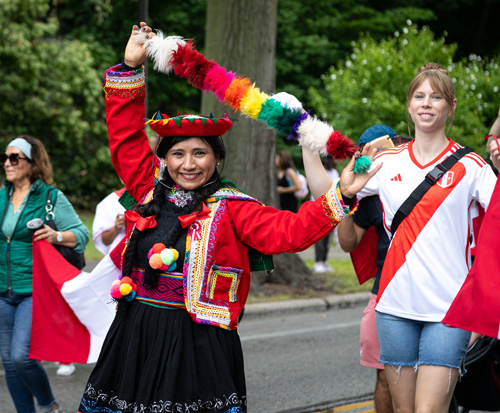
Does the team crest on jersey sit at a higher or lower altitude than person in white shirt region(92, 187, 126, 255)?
higher

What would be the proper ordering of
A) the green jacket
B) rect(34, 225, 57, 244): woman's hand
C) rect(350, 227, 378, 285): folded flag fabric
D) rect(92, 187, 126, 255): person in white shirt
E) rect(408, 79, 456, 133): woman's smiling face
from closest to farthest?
1. rect(408, 79, 456, 133): woman's smiling face
2. rect(350, 227, 378, 285): folded flag fabric
3. the green jacket
4. rect(34, 225, 57, 244): woman's hand
5. rect(92, 187, 126, 255): person in white shirt

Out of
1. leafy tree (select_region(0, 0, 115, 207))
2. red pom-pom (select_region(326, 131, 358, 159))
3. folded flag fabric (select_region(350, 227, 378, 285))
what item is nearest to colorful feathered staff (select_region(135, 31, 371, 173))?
red pom-pom (select_region(326, 131, 358, 159))

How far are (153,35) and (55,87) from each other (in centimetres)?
1490

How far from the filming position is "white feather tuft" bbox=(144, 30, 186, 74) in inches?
118

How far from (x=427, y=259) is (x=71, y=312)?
2.54m

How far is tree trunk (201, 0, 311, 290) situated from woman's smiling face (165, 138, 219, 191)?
5.24 m

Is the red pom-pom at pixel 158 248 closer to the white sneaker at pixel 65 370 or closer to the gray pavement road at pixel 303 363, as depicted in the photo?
the gray pavement road at pixel 303 363

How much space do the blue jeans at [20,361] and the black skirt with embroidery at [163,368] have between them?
4.72ft

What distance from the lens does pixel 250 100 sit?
287cm

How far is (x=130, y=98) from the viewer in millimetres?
3201

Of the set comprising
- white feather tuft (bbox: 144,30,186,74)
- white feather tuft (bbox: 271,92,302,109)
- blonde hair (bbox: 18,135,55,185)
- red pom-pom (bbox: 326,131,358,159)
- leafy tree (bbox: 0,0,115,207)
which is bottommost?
blonde hair (bbox: 18,135,55,185)

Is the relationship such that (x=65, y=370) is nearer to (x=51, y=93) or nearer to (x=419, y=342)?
(x=419, y=342)

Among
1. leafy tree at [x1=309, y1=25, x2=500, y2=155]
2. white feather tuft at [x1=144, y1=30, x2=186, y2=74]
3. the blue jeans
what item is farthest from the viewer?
leafy tree at [x1=309, y1=25, x2=500, y2=155]

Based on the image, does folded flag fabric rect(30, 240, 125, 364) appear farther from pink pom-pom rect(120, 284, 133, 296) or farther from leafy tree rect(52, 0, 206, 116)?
leafy tree rect(52, 0, 206, 116)
